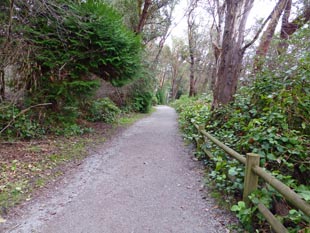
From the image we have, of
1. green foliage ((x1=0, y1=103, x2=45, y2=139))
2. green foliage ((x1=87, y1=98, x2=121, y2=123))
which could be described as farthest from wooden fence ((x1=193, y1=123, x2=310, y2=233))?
green foliage ((x1=87, y1=98, x2=121, y2=123))

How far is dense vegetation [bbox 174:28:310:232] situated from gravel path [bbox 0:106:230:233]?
461 mm

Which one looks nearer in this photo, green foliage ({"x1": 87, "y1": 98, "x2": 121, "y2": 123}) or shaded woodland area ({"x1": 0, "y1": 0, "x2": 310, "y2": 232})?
shaded woodland area ({"x1": 0, "y1": 0, "x2": 310, "y2": 232})

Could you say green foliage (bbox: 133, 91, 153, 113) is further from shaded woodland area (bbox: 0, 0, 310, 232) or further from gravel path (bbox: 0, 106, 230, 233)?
gravel path (bbox: 0, 106, 230, 233)

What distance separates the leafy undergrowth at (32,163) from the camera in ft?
9.98

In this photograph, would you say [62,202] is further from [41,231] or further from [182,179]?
[182,179]

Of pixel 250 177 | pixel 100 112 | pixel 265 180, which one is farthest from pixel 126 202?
pixel 100 112

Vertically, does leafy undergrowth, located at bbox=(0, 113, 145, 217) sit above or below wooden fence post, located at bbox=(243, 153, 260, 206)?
below

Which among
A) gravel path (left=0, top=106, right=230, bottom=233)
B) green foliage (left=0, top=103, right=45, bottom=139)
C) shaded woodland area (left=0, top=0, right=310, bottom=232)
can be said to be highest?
shaded woodland area (left=0, top=0, right=310, bottom=232)

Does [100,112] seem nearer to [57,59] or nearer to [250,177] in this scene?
[57,59]

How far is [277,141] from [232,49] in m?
3.56

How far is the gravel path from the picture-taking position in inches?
94.6

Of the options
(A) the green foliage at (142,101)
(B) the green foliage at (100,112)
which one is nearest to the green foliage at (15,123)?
(B) the green foliage at (100,112)

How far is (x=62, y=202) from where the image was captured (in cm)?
292

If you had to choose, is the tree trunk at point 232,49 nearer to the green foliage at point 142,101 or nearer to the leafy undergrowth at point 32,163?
the leafy undergrowth at point 32,163
